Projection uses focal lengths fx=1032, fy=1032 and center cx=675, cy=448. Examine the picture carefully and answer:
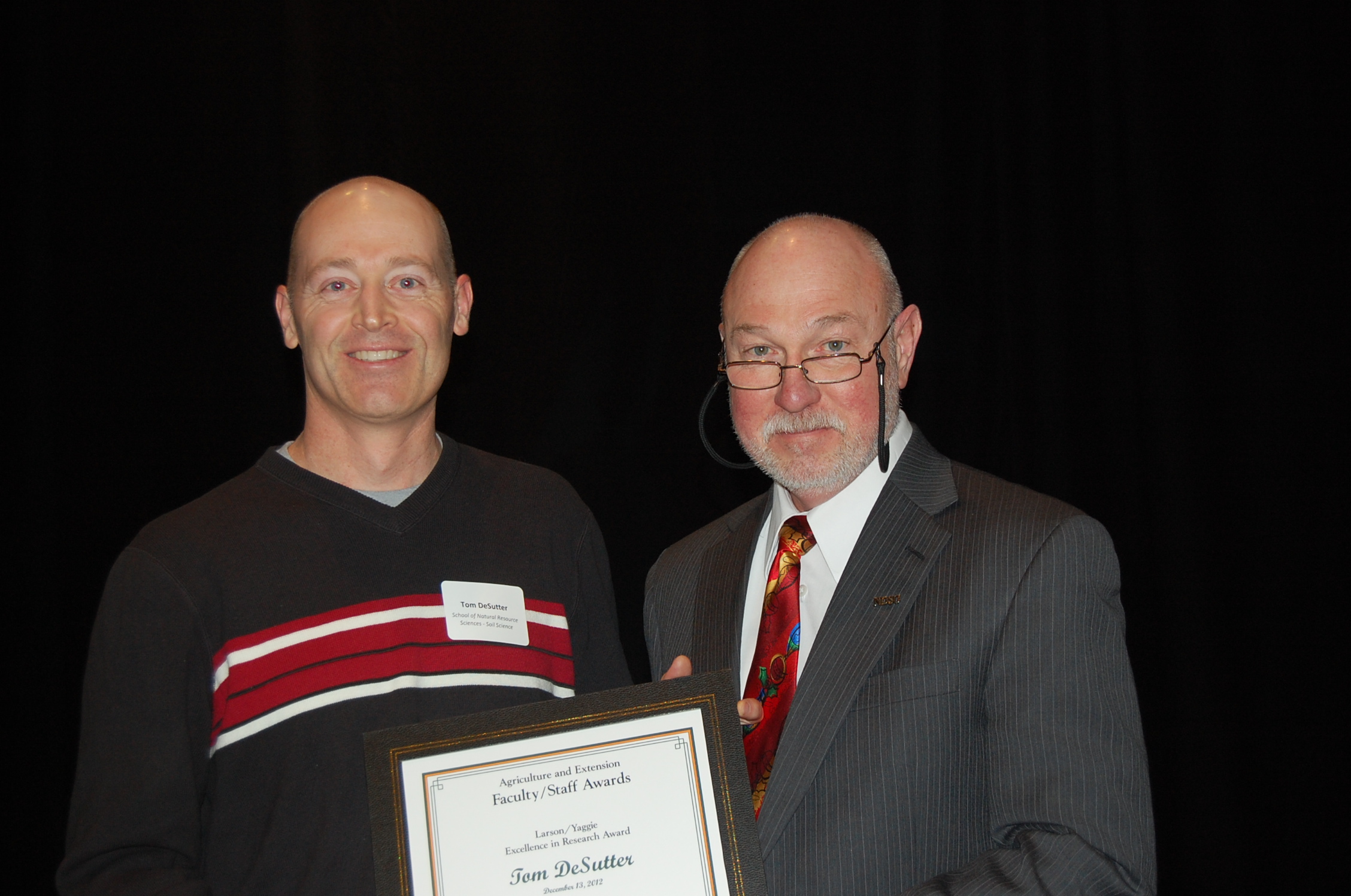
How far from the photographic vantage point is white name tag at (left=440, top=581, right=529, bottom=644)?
2.14 metres

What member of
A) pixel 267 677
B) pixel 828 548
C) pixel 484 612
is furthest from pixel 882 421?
pixel 267 677

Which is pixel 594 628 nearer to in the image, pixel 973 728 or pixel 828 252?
pixel 973 728

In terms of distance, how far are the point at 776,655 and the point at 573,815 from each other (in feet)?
1.86

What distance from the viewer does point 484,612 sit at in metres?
2.18

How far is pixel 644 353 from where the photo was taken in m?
3.86

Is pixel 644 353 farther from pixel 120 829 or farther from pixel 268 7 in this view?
pixel 120 829

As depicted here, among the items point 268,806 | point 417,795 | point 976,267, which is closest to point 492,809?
point 417,795

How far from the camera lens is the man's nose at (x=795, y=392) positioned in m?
2.24

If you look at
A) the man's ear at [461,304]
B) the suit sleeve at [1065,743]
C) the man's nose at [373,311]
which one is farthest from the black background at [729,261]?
the suit sleeve at [1065,743]

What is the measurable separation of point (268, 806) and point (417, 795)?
358 millimetres

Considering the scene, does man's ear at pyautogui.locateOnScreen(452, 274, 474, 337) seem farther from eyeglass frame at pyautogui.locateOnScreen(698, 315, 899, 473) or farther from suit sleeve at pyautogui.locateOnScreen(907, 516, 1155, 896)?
suit sleeve at pyautogui.locateOnScreen(907, 516, 1155, 896)

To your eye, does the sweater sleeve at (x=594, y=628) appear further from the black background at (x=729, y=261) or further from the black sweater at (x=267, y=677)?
the black background at (x=729, y=261)

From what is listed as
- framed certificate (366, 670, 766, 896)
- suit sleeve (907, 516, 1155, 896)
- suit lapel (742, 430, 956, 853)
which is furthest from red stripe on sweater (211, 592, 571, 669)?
suit sleeve (907, 516, 1155, 896)

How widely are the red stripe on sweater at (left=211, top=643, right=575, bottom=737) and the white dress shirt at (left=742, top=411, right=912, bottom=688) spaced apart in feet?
1.63
